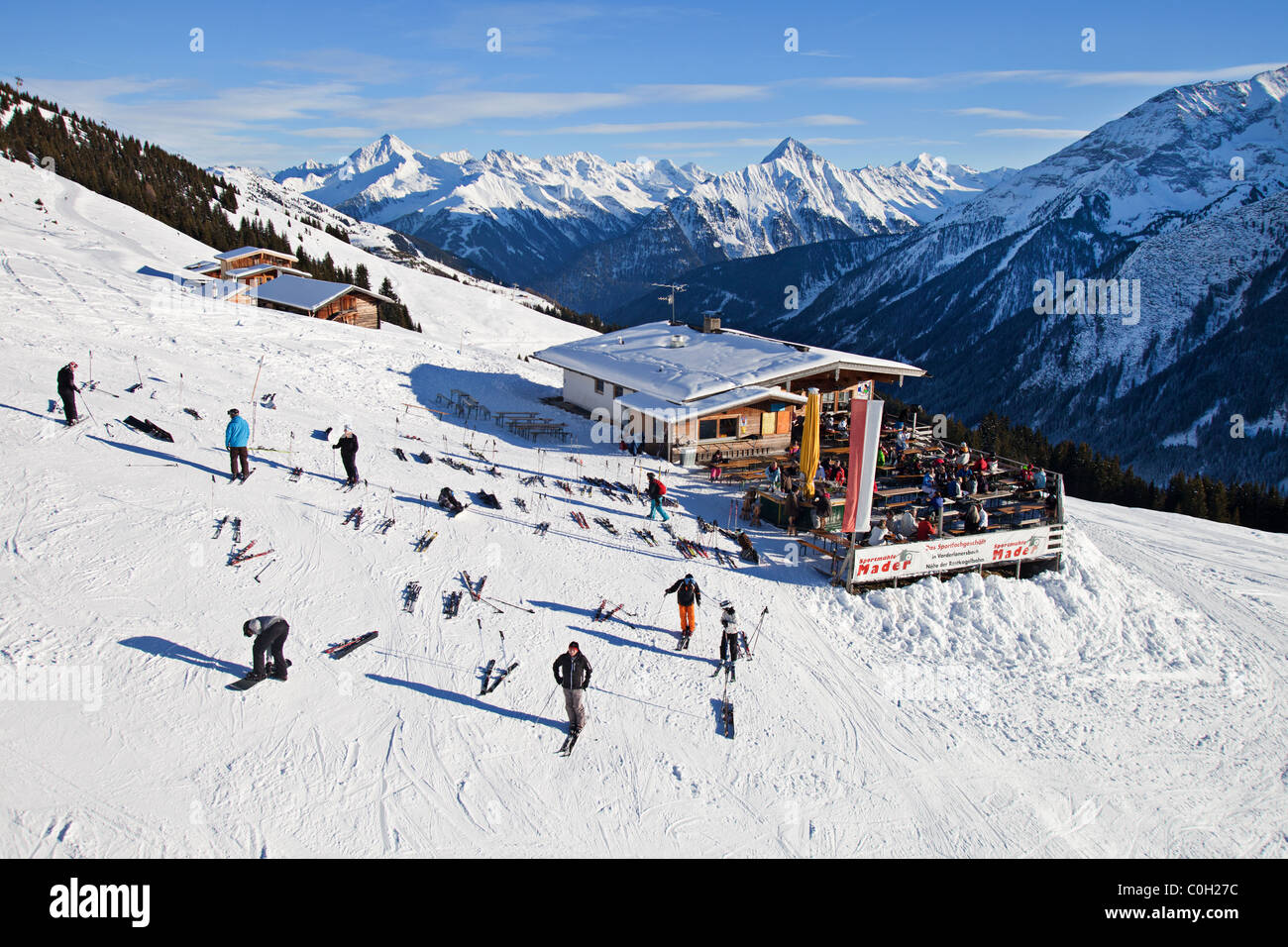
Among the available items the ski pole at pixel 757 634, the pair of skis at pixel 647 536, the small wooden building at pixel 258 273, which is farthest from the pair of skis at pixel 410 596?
the small wooden building at pixel 258 273

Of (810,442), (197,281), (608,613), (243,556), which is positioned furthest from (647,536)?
(197,281)

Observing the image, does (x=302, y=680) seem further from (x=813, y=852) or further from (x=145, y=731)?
(x=813, y=852)

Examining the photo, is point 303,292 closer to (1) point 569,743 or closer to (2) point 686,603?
(2) point 686,603

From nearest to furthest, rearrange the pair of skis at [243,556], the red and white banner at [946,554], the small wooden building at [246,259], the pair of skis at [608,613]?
the pair of skis at [243,556] < the pair of skis at [608,613] < the red and white banner at [946,554] < the small wooden building at [246,259]

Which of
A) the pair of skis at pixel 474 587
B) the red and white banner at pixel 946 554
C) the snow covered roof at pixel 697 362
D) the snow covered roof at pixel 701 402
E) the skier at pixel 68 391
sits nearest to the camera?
the pair of skis at pixel 474 587

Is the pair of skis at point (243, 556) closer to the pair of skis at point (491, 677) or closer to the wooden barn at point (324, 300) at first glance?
the pair of skis at point (491, 677)

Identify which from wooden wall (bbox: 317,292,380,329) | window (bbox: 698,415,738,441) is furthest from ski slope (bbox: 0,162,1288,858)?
wooden wall (bbox: 317,292,380,329)
